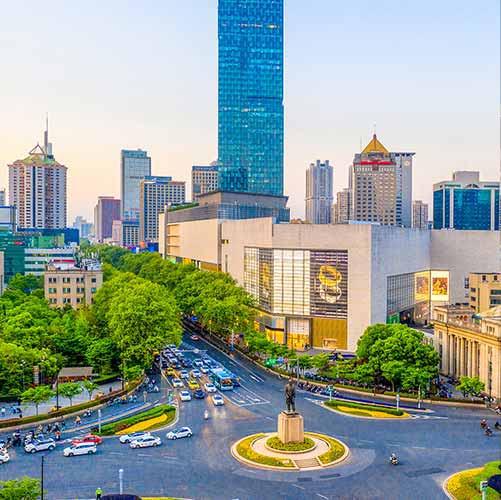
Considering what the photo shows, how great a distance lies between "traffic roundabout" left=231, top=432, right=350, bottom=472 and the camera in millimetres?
48625

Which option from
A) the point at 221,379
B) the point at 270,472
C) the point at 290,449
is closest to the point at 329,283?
the point at 221,379

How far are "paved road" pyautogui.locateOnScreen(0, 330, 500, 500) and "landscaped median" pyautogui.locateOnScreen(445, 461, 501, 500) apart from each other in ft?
3.51

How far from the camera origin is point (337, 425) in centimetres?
6031

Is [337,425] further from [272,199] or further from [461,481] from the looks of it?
[272,199]

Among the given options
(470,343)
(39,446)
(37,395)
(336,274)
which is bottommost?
(39,446)

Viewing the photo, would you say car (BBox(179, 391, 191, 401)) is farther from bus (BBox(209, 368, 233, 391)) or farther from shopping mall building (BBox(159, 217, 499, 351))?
shopping mall building (BBox(159, 217, 499, 351))

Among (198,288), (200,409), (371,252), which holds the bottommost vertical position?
(200,409)

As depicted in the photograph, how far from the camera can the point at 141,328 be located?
7950cm

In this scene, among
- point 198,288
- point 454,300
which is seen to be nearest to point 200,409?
point 198,288

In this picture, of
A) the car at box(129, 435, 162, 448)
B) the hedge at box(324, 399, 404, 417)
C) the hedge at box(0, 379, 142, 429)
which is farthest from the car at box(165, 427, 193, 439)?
the hedge at box(324, 399, 404, 417)

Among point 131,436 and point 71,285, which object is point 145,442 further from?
point 71,285

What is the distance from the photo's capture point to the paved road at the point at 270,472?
144ft

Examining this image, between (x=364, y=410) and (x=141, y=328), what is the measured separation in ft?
104

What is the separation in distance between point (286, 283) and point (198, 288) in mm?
21047
